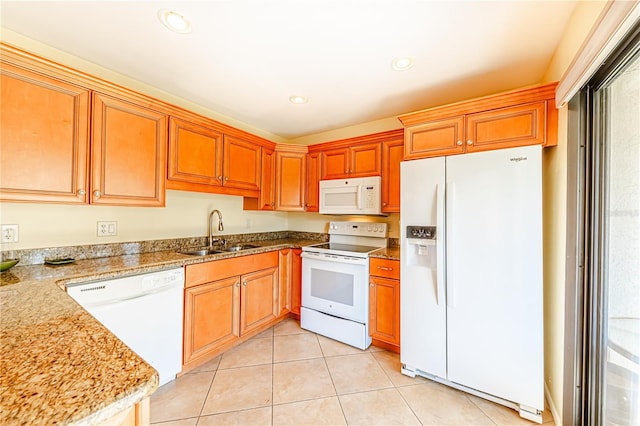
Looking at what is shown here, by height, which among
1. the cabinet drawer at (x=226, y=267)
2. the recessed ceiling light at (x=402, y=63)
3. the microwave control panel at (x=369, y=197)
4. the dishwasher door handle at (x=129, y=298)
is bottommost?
the dishwasher door handle at (x=129, y=298)

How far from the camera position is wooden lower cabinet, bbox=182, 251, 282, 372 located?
6.41 ft

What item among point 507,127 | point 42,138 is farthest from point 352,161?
point 42,138

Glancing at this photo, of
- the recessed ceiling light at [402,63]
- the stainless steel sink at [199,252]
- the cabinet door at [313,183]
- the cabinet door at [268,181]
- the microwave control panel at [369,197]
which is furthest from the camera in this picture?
the cabinet door at [313,183]

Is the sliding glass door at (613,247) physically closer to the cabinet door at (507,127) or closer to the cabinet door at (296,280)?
the cabinet door at (507,127)

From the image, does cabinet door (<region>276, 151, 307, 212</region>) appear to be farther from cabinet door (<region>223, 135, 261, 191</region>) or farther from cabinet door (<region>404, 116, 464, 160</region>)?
cabinet door (<region>404, 116, 464, 160</region>)

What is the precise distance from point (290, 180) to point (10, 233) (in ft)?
7.36

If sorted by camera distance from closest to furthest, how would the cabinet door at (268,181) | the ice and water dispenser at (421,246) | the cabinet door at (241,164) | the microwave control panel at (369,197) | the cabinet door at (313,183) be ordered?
the ice and water dispenser at (421,246)
the cabinet door at (241,164)
the microwave control panel at (369,197)
the cabinet door at (268,181)
the cabinet door at (313,183)

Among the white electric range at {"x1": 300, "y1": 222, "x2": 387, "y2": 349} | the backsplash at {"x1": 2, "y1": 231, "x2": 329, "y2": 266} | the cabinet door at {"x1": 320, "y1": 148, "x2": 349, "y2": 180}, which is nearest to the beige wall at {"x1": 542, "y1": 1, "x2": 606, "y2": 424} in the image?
the white electric range at {"x1": 300, "y1": 222, "x2": 387, "y2": 349}

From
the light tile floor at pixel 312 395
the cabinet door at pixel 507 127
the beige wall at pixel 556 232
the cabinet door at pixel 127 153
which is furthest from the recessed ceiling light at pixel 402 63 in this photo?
the light tile floor at pixel 312 395

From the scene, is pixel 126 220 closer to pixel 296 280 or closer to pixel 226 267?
pixel 226 267

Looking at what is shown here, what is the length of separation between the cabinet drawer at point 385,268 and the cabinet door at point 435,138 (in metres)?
0.92

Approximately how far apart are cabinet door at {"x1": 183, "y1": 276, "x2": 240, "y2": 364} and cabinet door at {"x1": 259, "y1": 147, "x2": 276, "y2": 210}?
99cm

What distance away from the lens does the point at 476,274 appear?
1707mm

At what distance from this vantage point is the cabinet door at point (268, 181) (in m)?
2.91
